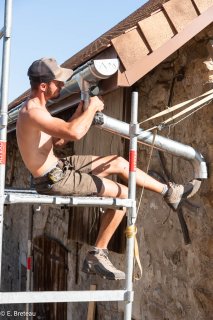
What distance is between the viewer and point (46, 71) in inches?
147

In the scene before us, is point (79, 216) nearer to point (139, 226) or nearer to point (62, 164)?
point (139, 226)

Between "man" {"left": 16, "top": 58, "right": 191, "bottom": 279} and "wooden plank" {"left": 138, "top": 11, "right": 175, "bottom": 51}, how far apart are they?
0.66 m

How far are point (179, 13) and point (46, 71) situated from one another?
3.79 feet

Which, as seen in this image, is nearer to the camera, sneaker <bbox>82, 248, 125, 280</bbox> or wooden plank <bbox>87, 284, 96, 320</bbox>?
sneaker <bbox>82, 248, 125, 280</bbox>

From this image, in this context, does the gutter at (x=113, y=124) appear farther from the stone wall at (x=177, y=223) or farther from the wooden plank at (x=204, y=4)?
the wooden plank at (x=204, y=4)

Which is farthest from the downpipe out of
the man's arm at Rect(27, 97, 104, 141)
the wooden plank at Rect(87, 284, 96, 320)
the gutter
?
the wooden plank at Rect(87, 284, 96, 320)

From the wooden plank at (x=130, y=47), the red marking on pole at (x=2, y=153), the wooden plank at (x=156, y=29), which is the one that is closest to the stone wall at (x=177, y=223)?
the wooden plank at (x=156, y=29)

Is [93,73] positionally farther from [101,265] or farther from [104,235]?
[101,265]

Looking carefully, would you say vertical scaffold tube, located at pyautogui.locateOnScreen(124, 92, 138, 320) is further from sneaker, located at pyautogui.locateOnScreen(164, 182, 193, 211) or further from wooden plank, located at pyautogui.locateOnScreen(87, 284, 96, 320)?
wooden plank, located at pyautogui.locateOnScreen(87, 284, 96, 320)

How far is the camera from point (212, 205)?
4.34 meters

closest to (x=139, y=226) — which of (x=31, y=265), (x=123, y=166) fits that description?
(x=123, y=166)

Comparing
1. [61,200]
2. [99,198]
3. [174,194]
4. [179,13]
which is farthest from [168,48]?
[61,200]

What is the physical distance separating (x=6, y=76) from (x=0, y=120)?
0.84ft

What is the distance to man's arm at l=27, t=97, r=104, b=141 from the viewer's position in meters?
3.48
